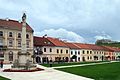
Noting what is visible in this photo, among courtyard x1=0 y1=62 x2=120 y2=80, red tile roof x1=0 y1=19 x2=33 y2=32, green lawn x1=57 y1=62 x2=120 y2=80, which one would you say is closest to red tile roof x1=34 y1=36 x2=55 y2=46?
red tile roof x1=0 y1=19 x2=33 y2=32

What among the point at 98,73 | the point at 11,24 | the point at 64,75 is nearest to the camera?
the point at 64,75

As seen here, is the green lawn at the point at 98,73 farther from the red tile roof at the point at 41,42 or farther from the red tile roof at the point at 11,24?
the red tile roof at the point at 41,42

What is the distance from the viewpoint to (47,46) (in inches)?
3383

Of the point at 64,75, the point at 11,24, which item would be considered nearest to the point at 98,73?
the point at 64,75

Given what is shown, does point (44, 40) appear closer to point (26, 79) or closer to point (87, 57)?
point (87, 57)

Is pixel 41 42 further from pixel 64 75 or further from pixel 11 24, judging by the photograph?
pixel 64 75

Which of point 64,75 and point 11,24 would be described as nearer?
point 64,75

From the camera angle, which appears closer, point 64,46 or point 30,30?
point 30,30

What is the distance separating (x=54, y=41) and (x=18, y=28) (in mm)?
20669

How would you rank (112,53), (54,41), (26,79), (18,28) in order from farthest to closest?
(112,53) < (54,41) < (18,28) < (26,79)

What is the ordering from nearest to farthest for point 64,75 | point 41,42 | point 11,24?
point 64,75, point 11,24, point 41,42

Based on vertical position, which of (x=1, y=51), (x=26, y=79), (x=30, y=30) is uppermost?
(x=30, y=30)

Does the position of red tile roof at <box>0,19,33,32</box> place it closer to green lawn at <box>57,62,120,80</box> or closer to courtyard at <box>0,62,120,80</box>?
green lawn at <box>57,62,120,80</box>

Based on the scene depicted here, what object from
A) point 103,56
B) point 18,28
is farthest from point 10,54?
point 103,56
